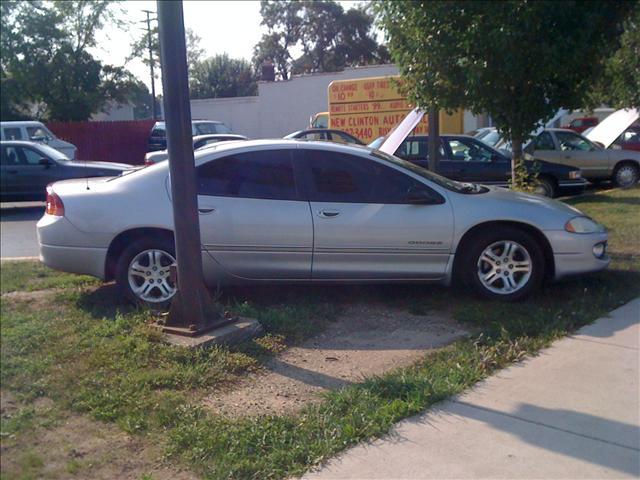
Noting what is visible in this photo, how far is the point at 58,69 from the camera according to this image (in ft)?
125

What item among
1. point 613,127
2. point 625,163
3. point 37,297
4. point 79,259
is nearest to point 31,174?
point 37,297

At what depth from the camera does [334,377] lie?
525cm

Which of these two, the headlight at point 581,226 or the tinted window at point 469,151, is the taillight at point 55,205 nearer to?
the headlight at point 581,226

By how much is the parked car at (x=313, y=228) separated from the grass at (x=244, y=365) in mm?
324

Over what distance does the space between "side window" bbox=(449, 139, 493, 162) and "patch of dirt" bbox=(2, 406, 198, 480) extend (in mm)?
11425

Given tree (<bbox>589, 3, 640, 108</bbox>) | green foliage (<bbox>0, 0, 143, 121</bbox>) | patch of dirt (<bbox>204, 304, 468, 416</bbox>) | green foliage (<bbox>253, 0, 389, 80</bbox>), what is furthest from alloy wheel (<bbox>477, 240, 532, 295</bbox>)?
green foliage (<bbox>253, 0, 389, 80</bbox>)

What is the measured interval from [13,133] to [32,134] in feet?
1.88

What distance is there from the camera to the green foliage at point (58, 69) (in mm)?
35750

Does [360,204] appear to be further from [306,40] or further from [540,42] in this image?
[306,40]

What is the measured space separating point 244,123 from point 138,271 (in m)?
37.2

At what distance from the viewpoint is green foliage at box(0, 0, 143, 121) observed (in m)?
35.8

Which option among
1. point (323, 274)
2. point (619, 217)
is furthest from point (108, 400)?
point (619, 217)

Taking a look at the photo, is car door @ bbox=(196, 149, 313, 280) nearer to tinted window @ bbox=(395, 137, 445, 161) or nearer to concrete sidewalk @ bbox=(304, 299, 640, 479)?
concrete sidewalk @ bbox=(304, 299, 640, 479)

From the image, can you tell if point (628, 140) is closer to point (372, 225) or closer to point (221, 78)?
point (372, 225)
